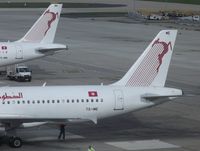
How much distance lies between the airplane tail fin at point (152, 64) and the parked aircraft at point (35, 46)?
2887 centimetres

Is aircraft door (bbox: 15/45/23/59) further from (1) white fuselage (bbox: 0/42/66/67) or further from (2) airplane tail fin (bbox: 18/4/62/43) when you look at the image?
(2) airplane tail fin (bbox: 18/4/62/43)

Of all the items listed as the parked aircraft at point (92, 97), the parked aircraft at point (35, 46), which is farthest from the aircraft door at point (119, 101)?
the parked aircraft at point (35, 46)

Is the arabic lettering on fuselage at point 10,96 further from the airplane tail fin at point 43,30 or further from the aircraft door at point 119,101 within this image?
the airplane tail fin at point 43,30

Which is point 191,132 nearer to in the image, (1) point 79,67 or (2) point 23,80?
(2) point 23,80

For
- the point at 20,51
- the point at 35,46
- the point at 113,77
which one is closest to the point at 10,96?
the point at 20,51

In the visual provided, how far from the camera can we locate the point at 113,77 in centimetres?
7825

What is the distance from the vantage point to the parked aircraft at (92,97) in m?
45.0

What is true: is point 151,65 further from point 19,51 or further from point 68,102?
point 19,51

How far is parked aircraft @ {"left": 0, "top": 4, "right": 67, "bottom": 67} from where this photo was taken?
76.0 metres

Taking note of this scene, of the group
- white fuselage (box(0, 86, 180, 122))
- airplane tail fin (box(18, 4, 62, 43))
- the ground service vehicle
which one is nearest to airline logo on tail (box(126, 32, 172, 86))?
white fuselage (box(0, 86, 180, 122))

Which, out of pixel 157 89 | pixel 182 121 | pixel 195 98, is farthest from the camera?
pixel 195 98

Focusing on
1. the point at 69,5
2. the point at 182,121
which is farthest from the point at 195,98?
the point at 69,5

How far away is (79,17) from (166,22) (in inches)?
806

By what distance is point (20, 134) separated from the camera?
4844 centimetres
